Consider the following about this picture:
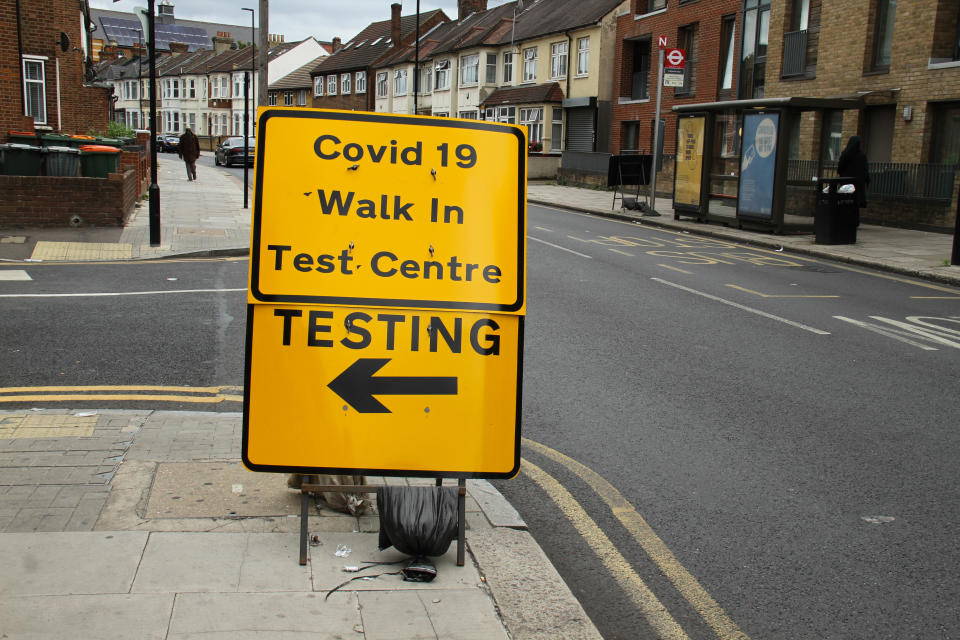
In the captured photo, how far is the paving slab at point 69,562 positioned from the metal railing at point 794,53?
25.7 m

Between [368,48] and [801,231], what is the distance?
58.4 m

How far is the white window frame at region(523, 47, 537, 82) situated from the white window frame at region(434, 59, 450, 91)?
30.7 ft

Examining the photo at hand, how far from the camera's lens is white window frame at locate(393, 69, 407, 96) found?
63812 mm

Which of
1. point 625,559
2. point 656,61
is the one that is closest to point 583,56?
point 656,61

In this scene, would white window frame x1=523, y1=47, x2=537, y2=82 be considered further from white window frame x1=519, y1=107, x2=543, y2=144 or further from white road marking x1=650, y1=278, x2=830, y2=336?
white road marking x1=650, y1=278, x2=830, y2=336

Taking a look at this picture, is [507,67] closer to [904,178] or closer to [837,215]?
[904,178]

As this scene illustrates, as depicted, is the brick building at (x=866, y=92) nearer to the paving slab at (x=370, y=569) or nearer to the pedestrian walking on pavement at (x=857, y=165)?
the pedestrian walking on pavement at (x=857, y=165)

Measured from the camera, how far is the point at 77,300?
10102 mm

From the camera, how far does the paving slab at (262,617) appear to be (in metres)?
3.20

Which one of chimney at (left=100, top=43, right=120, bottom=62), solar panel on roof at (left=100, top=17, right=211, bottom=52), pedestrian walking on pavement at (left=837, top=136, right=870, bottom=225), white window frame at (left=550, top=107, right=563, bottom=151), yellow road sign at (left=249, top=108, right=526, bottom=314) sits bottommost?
yellow road sign at (left=249, top=108, right=526, bottom=314)

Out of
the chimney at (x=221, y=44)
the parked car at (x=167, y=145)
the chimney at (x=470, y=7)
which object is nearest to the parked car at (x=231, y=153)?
the parked car at (x=167, y=145)

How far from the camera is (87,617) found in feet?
10.7

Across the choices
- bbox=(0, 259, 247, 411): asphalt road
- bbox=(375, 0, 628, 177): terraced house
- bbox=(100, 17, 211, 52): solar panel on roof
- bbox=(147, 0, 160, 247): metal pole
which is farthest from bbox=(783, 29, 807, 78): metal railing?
bbox=(100, 17, 211, 52): solar panel on roof

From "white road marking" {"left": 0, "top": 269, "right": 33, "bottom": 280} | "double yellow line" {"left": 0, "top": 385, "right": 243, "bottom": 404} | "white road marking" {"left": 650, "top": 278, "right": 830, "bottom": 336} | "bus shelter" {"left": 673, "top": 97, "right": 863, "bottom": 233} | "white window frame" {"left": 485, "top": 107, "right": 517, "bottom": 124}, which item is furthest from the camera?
"white window frame" {"left": 485, "top": 107, "right": 517, "bottom": 124}
